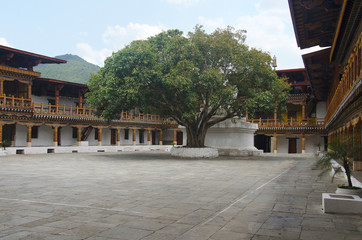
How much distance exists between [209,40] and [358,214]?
57.5 feet

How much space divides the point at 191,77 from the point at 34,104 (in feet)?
51.3

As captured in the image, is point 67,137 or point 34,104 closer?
point 34,104

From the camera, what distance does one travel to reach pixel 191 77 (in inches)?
828

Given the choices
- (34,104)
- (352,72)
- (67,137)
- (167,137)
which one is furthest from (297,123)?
(352,72)

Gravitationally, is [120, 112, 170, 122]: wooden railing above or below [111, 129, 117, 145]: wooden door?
above

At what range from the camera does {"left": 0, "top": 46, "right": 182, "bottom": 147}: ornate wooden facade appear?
27.3m

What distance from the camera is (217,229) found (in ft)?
17.0

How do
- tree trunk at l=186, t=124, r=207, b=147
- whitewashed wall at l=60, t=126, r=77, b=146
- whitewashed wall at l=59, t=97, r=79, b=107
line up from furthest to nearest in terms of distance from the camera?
whitewashed wall at l=59, t=97, r=79, b=107 < whitewashed wall at l=60, t=126, r=77, b=146 < tree trunk at l=186, t=124, r=207, b=147

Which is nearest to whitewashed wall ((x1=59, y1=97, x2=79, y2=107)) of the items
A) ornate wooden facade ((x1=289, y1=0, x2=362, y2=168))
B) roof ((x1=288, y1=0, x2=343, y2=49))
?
ornate wooden facade ((x1=289, y1=0, x2=362, y2=168))

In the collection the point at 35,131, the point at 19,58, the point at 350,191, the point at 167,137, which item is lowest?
the point at 350,191

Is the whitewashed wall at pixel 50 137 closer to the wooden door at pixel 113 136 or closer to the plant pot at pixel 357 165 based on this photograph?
the wooden door at pixel 113 136

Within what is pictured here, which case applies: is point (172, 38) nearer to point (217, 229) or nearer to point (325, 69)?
point (325, 69)

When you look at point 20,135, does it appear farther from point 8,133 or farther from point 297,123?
point 297,123

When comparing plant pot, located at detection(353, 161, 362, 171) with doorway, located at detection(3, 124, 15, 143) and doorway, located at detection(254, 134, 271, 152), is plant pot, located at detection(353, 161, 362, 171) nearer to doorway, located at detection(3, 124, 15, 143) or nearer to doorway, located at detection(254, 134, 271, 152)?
doorway, located at detection(254, 134, 271, 152)
